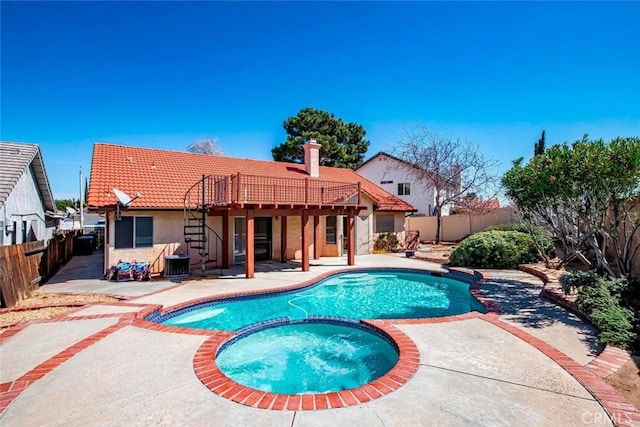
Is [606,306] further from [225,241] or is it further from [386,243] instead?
[386,243]

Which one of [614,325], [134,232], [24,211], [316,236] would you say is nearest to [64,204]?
[24,211]

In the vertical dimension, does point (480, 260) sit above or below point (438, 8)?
below

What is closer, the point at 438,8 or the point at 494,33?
the point at 438,8

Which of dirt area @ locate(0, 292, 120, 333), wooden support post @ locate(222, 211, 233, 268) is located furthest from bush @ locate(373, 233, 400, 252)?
dirt area @ locate(0, 292, 120, 333)

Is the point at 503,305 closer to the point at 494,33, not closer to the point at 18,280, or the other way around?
the point at 494,33

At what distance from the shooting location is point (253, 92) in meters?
20.2

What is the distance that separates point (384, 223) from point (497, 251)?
8.52 meters

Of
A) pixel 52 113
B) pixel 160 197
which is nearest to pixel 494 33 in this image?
pixel 160 197

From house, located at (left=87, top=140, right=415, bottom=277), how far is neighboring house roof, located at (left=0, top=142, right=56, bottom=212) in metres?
2.68

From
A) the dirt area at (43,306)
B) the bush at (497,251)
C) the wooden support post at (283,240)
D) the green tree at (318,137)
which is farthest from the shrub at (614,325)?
the green tree at (318,137)

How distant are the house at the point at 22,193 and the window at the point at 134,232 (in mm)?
3774

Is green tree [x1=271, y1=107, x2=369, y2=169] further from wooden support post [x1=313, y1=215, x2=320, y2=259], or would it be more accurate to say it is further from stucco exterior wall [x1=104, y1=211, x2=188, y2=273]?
Result: stucco exterior wall [x1=104, y1=211, x2=188, y2=273]

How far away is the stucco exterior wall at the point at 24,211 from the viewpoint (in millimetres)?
13398

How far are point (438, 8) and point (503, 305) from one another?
983 centimetres
